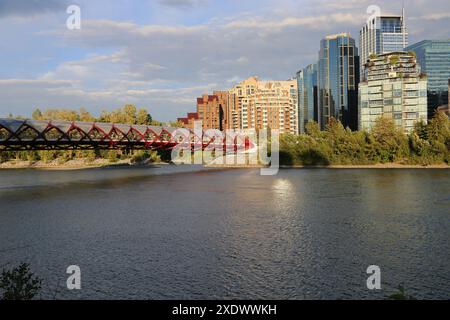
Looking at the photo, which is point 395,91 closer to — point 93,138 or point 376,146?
point 376,146

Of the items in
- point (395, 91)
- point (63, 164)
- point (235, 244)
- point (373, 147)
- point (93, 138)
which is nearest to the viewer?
point (235, 244)

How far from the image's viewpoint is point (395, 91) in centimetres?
14175

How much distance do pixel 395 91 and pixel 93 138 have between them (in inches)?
4099

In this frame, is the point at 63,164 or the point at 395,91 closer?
the point at 63,164

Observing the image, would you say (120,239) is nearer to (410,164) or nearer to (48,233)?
(48,233)

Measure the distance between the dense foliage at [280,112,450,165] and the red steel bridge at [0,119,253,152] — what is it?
18.1 metres

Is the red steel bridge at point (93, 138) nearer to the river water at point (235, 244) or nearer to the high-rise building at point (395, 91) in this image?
the river water at point (235, 244)

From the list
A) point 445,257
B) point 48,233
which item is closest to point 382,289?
point 445,257

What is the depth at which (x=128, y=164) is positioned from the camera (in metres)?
133

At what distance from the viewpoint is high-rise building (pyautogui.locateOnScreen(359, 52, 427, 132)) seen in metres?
139

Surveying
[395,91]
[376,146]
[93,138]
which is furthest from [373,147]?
[93,138]

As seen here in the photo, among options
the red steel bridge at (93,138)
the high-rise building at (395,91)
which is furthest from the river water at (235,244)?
the high-rise building at (395,91)

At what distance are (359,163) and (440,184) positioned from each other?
42.2 metres

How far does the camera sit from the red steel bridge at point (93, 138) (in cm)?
6203
